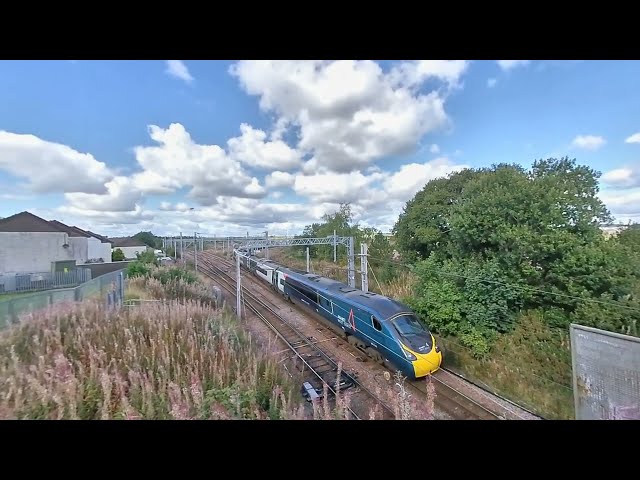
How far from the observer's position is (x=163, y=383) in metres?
2.44

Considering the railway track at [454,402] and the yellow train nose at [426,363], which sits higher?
the yellow train nose at [426,363]

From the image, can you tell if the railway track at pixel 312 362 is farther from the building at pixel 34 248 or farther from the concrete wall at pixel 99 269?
the building at pixel 34 248

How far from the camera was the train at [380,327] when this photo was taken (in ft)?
16.9

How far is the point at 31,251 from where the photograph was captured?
11.1 metres

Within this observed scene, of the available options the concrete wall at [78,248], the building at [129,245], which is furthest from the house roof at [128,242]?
the concrete wall at [78,248]

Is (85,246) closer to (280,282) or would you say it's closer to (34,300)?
(280,282)

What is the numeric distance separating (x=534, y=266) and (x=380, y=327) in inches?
168

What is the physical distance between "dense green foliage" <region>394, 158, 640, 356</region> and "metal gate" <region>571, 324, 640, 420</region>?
7.31 feet

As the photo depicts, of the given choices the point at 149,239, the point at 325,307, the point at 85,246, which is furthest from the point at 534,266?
the point at 149,239

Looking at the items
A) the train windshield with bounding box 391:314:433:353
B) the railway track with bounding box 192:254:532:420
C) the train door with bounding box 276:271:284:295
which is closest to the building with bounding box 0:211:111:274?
the train door with bounding box 276:271:284:295

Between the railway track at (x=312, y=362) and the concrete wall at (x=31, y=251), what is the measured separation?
7703mm
